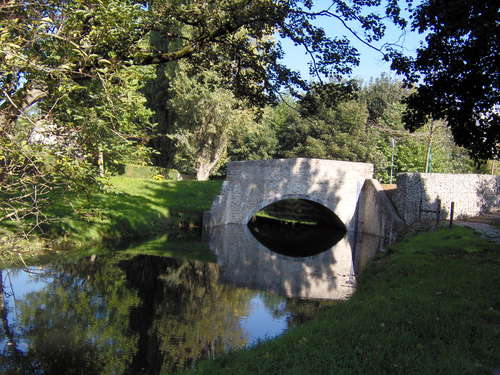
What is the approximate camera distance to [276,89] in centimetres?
820

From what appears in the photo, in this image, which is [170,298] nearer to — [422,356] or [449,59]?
[422,356]

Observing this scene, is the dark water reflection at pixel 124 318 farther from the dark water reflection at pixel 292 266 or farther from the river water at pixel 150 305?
the dark water reflection at pixel 292 266

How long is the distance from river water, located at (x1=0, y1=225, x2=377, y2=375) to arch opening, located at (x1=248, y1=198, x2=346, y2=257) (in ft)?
10.2

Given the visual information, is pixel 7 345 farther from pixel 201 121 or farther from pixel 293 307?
pixel 201 121

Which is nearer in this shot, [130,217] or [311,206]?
[130,217]

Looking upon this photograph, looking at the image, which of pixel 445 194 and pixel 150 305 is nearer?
pixel 150 305

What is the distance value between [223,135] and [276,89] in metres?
20.1

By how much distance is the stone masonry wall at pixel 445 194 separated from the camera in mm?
16719

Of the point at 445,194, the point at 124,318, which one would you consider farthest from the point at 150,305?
the point at 445,194

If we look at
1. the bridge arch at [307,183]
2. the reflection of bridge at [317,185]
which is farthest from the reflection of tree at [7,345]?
the bridge arch at [307,183]

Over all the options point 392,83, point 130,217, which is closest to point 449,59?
point 130,217

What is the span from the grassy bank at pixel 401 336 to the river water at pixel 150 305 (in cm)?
123

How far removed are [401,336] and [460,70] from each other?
14.3ft

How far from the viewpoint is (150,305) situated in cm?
818
